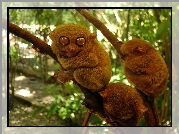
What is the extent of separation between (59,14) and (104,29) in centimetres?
30

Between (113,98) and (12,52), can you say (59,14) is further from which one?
(113,98)

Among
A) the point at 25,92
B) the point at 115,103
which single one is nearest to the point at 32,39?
the point at 115,103

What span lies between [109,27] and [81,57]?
444 millimetres

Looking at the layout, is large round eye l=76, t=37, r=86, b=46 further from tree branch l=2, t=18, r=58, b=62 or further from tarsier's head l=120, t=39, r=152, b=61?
tarsier's head l=120, t=39, r=152, b=61

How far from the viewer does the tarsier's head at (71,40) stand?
0.82 metres

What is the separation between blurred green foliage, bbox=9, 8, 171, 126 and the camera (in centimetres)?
122

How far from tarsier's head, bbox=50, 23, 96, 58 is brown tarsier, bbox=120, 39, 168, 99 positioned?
21 cm

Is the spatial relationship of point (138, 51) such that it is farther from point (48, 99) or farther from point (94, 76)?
point (48, 99)

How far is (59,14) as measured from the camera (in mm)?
1315

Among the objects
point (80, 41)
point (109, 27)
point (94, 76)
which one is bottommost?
point (94, 76)

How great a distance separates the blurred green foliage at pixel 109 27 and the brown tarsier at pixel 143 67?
120 millimetres

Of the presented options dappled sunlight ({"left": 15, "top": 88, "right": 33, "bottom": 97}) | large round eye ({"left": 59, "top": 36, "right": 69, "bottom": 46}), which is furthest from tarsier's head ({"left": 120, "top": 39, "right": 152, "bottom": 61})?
dappled sunlight ({"left": 15, "top": 88, "right": 33, "bottom": 97})

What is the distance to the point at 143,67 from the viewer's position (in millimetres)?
1007

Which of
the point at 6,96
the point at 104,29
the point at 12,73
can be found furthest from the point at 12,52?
the point at 104,29
